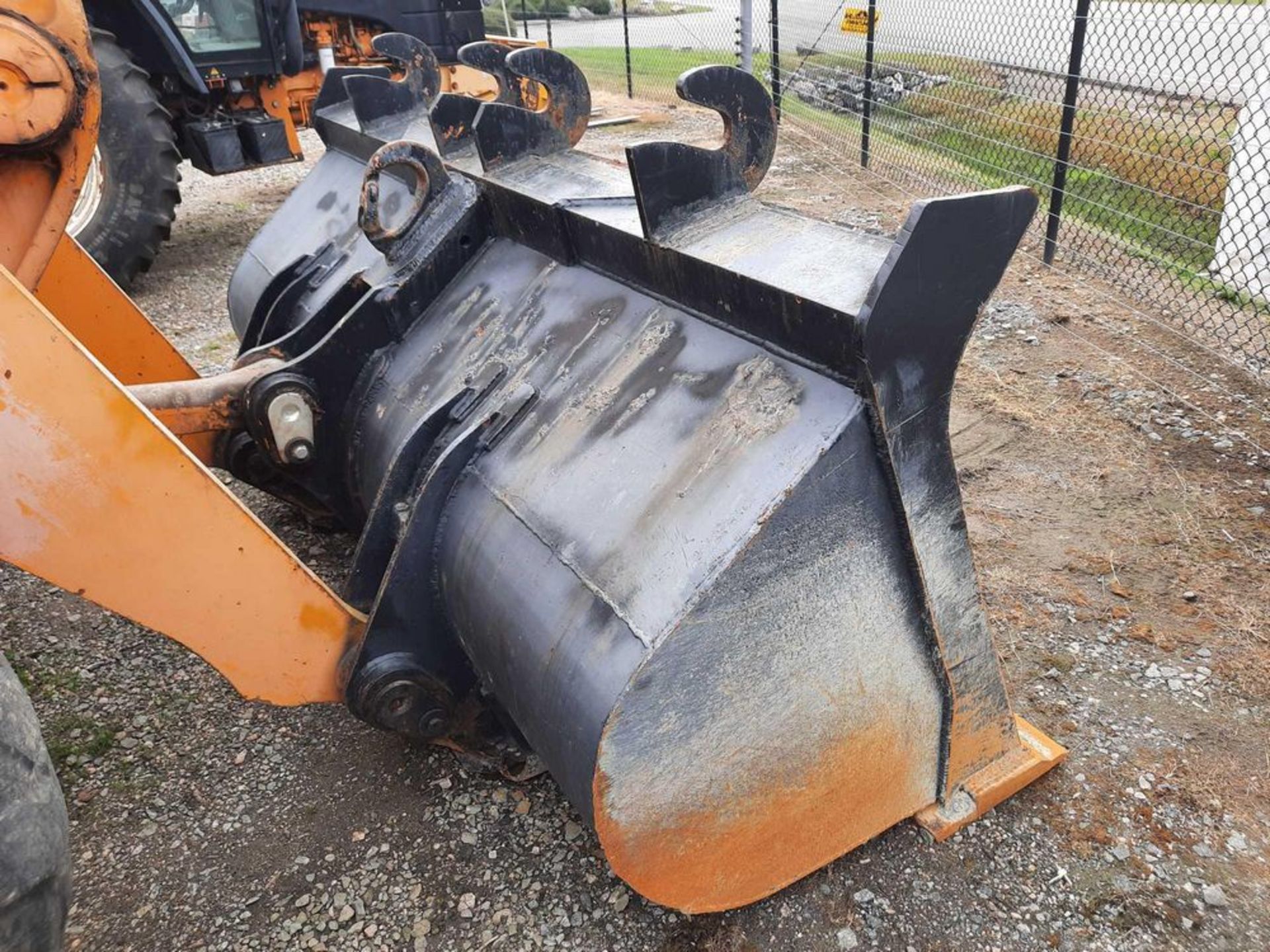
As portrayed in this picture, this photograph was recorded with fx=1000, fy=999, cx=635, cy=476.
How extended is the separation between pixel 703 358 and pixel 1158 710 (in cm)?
158

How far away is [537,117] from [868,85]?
585cm

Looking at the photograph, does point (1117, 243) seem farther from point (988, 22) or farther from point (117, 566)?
point (117, 566)

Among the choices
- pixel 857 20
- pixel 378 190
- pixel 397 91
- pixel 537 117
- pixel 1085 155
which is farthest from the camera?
pixel 857 20

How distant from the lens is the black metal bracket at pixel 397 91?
333 centimetres

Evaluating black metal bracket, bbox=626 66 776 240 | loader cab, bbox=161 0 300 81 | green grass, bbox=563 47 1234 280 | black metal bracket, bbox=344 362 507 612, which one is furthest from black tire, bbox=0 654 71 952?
loader cab, bbox=161 0 300 81

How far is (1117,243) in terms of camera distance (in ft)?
17.8

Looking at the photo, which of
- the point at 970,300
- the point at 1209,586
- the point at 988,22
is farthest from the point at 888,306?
the point at 988,22

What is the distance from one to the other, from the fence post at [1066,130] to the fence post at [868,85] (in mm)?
2471

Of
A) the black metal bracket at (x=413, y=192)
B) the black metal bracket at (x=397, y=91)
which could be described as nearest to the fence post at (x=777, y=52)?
the black metal bracket at (x=397, y=91)

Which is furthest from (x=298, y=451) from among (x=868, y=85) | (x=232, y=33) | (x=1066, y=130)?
(x=868, y=85)

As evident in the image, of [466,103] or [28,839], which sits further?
[466,103]

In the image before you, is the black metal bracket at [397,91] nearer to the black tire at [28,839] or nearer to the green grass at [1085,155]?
the black tire at [28,839]

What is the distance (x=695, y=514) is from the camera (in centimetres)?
158

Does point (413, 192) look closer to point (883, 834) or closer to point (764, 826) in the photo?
point (764, 826)
